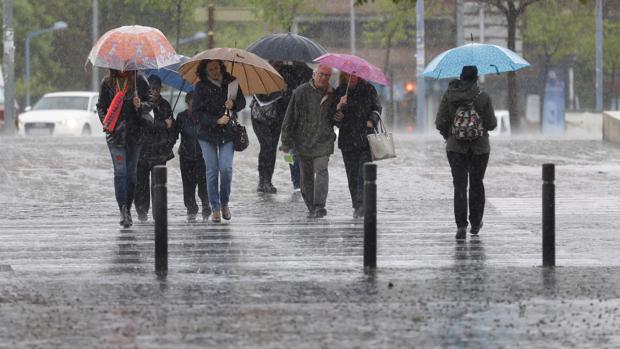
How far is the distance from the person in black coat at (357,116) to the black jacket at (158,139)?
6.03 feet

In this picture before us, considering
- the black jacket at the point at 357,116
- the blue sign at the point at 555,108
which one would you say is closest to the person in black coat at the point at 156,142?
the black jacket at the point at 357,116

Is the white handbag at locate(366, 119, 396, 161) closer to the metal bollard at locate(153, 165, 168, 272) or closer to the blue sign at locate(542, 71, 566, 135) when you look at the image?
the metal bollard at locate(153, 165, 168, 272)

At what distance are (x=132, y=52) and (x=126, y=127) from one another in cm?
76

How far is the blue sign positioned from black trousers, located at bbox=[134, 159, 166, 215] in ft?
140

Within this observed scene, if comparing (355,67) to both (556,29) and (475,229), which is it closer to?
(475,229)

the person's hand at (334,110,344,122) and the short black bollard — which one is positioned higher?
the person's hand at (334,110,344,122)

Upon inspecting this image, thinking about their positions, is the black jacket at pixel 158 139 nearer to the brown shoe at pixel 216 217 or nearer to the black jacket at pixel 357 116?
the brown shoe at pixel 216 217

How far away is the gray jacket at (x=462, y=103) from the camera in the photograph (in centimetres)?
1488

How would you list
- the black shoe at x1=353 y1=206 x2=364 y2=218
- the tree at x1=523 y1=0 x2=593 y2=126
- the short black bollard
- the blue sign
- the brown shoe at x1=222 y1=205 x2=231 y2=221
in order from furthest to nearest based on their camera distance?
the tree at x1=523 y1=0 x2=593 y2=126, the blue sign, the black shoe at x1=353 y1=206 x2=364 y2=218, the brown shoe at x1=222 y1=205 x2=231 y2=221, the short black bollard

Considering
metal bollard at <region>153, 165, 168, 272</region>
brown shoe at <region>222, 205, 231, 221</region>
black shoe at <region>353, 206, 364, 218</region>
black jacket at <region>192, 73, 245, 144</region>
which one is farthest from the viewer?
black shoe at <region>353, 206, 364, 218</region>

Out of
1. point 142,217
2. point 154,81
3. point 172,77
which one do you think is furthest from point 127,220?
point 172,77

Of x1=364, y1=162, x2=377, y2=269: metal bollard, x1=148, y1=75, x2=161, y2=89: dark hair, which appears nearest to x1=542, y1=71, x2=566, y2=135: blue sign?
x1=148, y1=75, x2=161, y2=89: dark hair

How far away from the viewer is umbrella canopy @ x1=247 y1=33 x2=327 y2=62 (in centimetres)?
1939

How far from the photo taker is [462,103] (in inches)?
586
